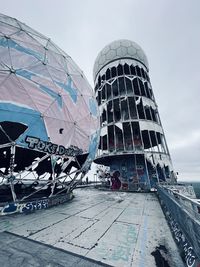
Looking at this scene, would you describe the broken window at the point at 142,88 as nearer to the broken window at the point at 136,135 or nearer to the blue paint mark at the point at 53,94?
the broken window at the point at 136,135

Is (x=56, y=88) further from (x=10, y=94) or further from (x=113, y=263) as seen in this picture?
(x=113, y=263)

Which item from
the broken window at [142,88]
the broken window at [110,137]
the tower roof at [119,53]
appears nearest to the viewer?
the broken window at [110,137]

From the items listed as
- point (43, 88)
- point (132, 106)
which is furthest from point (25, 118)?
point (132, 106)

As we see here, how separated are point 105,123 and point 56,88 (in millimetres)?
19953

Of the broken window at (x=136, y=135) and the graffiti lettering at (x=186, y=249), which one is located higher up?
the broken window at (x=136, y=135)

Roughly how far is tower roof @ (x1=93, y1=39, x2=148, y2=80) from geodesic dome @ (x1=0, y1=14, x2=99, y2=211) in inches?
948

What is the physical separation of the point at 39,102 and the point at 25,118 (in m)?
1.22

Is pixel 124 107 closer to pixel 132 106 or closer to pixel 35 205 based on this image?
pixel 132 106

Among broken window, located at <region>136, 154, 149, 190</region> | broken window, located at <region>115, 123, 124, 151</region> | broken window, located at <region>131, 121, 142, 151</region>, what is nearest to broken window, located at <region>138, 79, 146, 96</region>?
broken window, located at <region>131, 121, 142, 151</region>

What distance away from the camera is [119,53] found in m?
31.3

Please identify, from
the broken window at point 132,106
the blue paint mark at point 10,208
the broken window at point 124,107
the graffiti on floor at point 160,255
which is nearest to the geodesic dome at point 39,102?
the blue paint mark at point 10,208

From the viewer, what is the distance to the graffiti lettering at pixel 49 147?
23.6 feet

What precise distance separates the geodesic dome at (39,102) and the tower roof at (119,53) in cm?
2409

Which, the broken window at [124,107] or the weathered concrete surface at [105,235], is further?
the broken window at [124,107]
